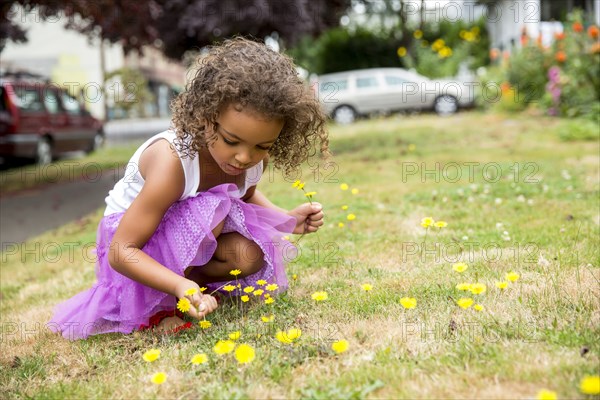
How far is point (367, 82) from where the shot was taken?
19297mm

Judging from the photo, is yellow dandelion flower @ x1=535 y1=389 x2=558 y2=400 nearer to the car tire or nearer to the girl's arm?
the girl's arm

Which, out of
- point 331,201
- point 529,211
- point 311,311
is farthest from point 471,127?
point 311,311

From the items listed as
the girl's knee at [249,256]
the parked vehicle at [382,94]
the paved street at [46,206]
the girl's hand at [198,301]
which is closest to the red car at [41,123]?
the paved street at [46,206]

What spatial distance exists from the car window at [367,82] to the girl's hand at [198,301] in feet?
57.3

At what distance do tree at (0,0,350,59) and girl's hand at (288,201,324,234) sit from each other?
7269 millimetres

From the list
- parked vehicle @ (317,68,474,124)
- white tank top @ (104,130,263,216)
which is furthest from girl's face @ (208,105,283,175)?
parked vehicle @ (317,68,474,124)

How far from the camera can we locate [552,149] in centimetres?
762

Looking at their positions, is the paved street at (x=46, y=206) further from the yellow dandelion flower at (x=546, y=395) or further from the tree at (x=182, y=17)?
the yellow dandelion flower at (x=546, y=395)

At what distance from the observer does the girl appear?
8.18 feet

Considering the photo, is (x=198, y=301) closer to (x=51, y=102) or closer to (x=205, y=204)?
(x=205, y=204)

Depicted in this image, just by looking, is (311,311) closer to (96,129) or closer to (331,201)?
(331,201)

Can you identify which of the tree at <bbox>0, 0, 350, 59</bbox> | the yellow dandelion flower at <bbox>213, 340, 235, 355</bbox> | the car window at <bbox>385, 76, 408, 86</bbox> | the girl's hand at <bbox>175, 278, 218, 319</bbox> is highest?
the tree at <bbox>0, 0, 350, 59</bbox>

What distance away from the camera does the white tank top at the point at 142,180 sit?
107 inches

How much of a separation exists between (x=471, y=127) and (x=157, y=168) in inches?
388
